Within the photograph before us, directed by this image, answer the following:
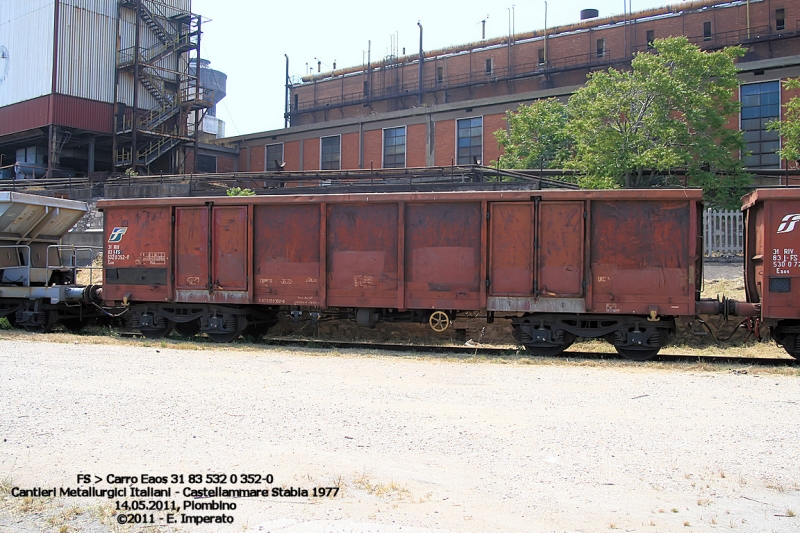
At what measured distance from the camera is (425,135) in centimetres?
4616

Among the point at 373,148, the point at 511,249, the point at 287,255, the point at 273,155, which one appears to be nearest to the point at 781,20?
the point at 373,148

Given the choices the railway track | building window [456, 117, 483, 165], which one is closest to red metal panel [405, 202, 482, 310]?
the railway track

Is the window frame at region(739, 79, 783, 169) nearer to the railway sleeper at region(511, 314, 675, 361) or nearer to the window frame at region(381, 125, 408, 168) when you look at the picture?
the window frame at region(381, 125, 408, 168)

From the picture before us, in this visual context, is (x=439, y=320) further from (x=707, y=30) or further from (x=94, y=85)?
(x=707, y=30)

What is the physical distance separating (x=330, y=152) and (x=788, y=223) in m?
Answer: 42.9

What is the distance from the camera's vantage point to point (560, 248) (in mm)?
11859

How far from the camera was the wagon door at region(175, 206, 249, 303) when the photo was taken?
1330 centimetres

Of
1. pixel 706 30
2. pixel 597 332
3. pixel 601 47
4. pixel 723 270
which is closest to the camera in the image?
pixel 597 332

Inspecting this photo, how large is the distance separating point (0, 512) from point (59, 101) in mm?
40467

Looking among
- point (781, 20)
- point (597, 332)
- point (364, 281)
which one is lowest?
point (597, 332)

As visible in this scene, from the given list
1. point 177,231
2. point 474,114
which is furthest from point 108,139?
point 177,231

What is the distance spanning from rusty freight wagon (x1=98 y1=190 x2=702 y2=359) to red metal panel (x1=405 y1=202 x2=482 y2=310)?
0.02m

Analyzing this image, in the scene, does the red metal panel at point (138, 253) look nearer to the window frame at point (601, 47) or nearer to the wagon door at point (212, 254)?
the wagon door at point (212, 254)

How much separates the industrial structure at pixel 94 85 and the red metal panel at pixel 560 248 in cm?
3560
